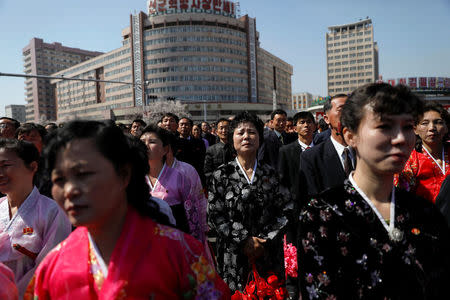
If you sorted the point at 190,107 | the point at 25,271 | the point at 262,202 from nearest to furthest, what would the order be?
the point at 25,271 → the point at 262,202 → the point at 190,107

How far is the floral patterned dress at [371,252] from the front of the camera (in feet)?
4.85

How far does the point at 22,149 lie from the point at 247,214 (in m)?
2.01

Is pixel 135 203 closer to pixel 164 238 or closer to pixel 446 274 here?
Answer: pixel 164 238

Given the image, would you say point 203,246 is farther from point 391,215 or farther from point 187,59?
point 187,59

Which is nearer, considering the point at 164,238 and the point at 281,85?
the point at 164,238

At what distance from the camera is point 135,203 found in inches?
64.4

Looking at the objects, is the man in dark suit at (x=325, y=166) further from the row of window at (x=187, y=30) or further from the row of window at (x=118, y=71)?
the row of window at (x=118, y=71)

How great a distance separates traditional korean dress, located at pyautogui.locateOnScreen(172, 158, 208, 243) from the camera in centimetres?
392

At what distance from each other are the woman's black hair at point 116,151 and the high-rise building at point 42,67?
384ft

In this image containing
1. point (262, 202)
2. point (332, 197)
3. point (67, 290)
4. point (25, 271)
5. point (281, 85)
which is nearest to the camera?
point (67, 290)

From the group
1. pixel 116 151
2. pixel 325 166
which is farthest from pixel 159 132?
pixel 116 151

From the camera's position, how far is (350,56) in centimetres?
12419

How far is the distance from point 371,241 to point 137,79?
73.6m

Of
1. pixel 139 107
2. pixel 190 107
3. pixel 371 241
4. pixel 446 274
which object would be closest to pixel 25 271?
pixel 371 241
